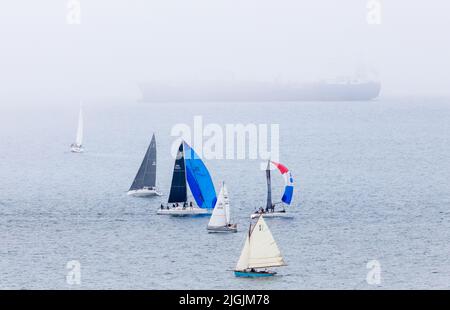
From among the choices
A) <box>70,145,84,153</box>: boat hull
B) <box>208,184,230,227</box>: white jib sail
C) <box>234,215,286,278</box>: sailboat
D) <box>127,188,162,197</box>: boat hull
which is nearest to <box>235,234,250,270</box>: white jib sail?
<box>234,215,286,278</box>: sailboat

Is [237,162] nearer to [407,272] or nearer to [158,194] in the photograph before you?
[158,194]

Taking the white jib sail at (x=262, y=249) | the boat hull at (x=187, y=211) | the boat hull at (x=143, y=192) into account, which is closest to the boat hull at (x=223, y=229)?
the boat hull at (x=187, y=211)

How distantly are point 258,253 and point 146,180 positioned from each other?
43297 millimetres

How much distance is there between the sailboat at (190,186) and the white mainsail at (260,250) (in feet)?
87.7

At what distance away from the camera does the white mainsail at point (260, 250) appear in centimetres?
6141

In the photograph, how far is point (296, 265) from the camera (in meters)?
67.0

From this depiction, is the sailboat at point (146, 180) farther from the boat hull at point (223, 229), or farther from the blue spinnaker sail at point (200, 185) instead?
the boat hull at point (223, 229)

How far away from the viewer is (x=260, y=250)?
61781mm

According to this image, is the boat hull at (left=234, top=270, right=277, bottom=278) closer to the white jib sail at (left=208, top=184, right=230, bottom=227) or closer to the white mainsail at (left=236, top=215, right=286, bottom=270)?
the white mainsail at (left=236, top=215, right=286, bottom=270)

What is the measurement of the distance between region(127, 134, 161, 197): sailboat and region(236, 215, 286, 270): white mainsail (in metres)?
41.6

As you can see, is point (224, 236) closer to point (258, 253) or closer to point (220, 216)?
Answer: point (220, 216)

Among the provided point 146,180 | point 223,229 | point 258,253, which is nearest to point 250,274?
point 258,253

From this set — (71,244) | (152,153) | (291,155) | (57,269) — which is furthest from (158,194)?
(291,155)
